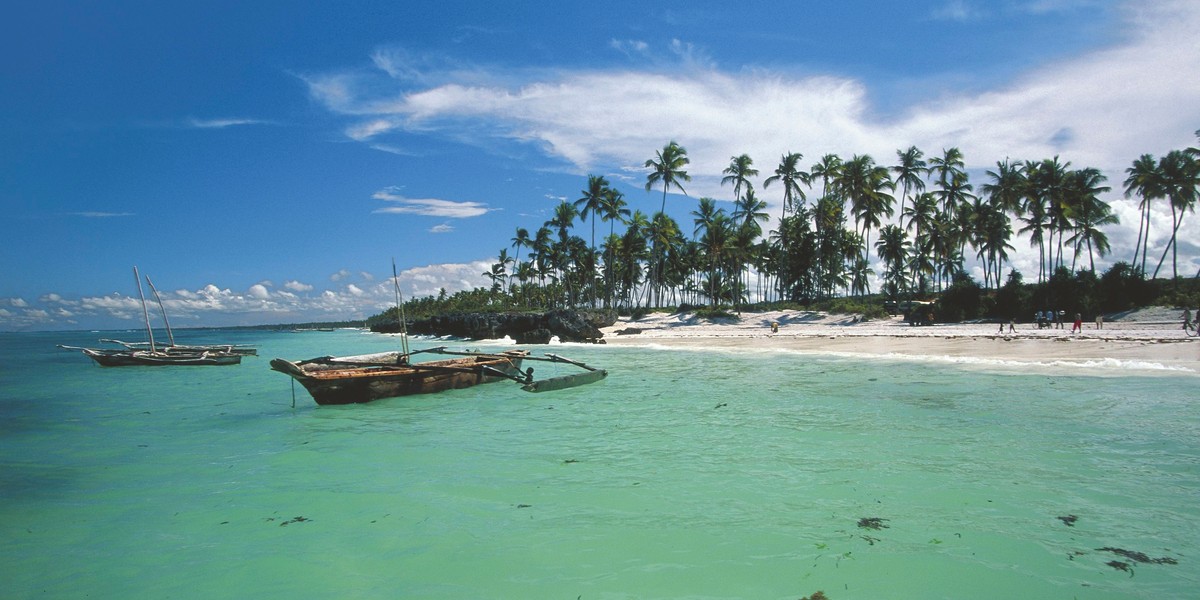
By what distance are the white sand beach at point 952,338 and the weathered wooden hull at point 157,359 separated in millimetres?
23996

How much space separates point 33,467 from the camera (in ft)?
31.5

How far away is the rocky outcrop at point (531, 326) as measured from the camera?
43.0m

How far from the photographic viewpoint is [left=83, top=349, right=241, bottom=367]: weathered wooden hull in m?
30.4

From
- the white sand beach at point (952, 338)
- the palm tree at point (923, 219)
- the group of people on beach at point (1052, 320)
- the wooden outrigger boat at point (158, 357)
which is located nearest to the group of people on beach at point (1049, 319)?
the group of people on beach at point (1052, 320)

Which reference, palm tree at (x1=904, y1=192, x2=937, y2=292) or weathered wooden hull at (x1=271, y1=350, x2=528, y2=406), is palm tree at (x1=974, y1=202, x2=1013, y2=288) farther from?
weathered wooden hull at (x1=271, y1=350, x2=528, y2=406)

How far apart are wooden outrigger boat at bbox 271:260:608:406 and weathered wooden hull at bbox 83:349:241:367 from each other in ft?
65.2

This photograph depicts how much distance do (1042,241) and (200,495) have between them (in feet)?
178

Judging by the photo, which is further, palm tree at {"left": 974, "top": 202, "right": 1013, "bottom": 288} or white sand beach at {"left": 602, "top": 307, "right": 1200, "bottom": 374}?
palm tree at {"left": 974, "top": 202, "right": 1013, "bottom": 288}

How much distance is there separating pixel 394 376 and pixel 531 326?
3425 cm

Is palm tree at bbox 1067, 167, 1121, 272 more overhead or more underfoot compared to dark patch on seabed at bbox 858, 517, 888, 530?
more overhead

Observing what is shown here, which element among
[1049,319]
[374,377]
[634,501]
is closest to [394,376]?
[374,377]

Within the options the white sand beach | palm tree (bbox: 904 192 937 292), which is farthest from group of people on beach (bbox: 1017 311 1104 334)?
palm tree (bbox: 904 192 937 292)

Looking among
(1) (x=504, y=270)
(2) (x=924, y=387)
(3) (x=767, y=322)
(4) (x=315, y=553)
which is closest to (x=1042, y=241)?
(3) (x=767, y=322)

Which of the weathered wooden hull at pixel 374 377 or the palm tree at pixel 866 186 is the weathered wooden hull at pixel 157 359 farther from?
the palm tree at pixel 866 186
